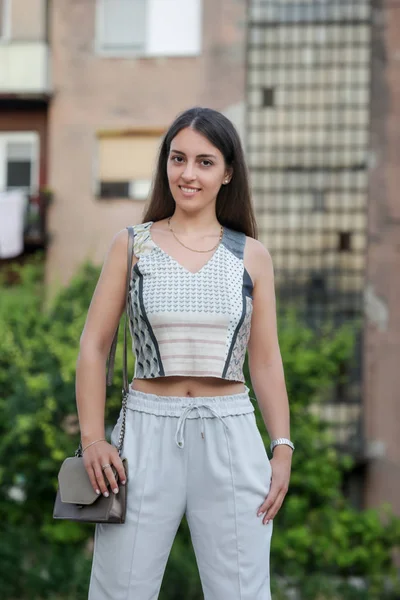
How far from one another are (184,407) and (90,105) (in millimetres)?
14142

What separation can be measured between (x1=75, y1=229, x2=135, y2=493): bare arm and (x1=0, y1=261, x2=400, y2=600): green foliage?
19.9 ft

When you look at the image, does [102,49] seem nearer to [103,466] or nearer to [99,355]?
[99,355]

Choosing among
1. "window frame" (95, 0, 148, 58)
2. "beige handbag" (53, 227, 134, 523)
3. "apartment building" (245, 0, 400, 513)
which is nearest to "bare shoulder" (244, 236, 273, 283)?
"beige handbag" (53, 227, 134, 523)

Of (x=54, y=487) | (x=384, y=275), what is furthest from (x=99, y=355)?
(x=384, y=275)

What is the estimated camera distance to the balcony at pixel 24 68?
54.7 ft

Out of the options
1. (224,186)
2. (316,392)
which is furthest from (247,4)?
(224,186)

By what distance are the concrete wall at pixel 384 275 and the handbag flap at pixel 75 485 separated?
43.6ft

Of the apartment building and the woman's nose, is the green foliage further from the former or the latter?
the woman's nose

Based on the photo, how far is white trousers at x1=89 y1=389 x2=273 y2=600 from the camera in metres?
3.05

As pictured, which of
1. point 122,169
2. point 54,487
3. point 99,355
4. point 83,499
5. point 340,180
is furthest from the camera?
point 122,169

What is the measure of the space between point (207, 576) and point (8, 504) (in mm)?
8927

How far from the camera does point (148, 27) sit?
16.7 m

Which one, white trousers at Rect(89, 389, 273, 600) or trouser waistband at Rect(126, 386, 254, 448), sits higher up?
trouser waistband at Rect(126, 386, 254, 448)

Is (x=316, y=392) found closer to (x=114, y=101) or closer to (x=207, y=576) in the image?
(x=114, y=101)
